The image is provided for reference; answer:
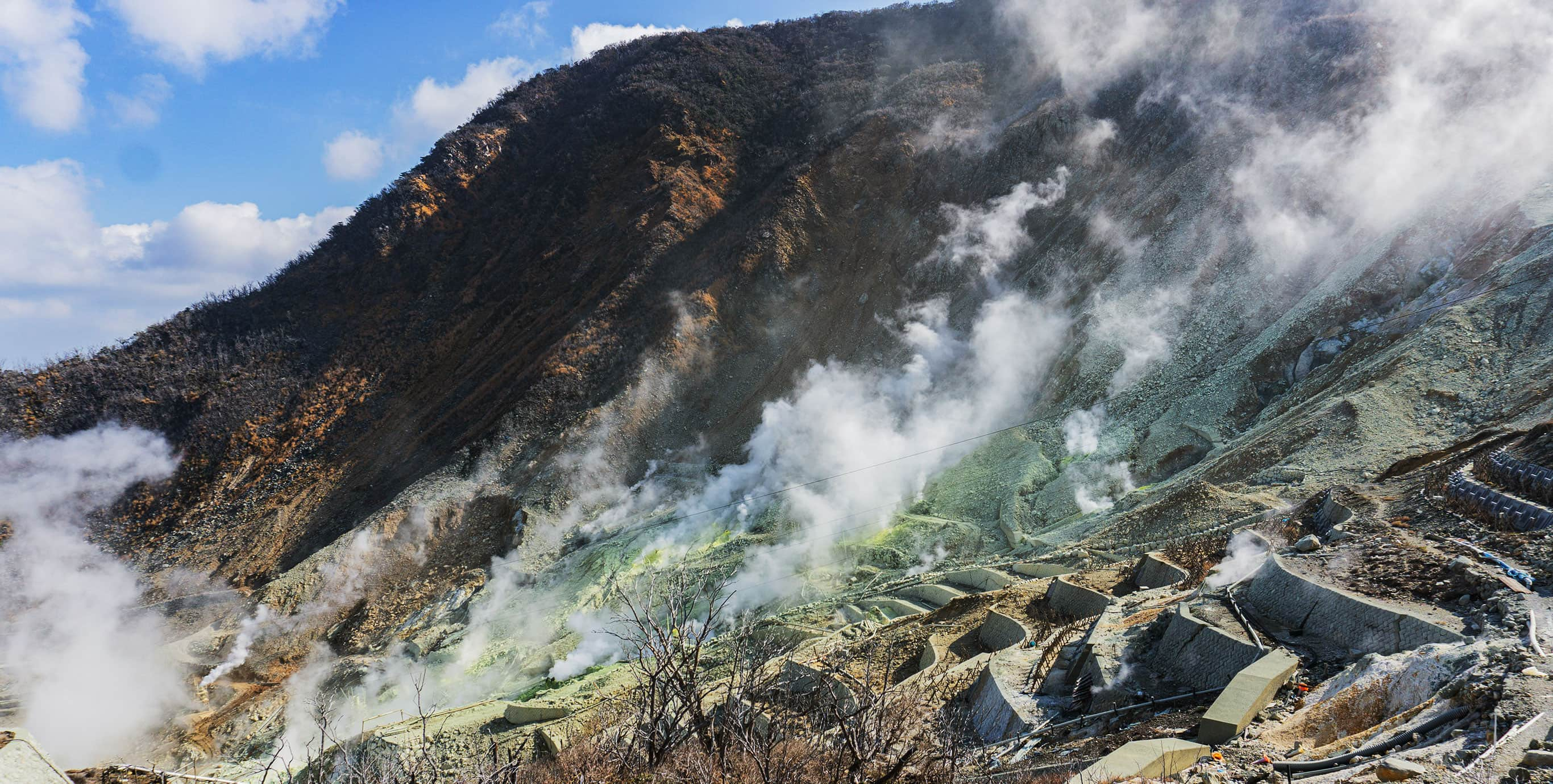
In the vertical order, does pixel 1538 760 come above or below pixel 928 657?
below

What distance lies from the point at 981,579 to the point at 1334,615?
317 inches

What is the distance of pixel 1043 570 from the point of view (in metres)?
16.2

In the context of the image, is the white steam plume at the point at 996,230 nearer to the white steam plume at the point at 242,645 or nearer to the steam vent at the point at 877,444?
the steam vent at the point at 877,444

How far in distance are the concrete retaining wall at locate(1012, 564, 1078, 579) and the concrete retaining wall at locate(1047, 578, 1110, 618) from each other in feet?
5.57

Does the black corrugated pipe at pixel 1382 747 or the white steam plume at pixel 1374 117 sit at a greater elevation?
the white steam plume at pixel 1374 117

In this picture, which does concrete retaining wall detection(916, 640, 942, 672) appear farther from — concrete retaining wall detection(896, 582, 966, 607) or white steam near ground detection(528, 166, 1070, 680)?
white steam near ground detection(528, 166, 1070, 680)

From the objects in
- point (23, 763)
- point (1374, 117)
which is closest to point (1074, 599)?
point (23, 763)

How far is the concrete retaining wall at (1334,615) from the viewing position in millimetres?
8195

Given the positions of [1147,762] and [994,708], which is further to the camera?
[994,708]

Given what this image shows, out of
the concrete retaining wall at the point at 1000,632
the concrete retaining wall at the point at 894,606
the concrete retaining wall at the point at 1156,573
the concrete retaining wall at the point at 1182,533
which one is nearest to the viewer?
the concrete retaining wall at the point at 1000,632

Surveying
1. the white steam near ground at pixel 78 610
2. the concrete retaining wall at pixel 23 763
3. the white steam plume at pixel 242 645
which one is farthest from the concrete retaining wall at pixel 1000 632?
the white steam plume at pixel 242 645

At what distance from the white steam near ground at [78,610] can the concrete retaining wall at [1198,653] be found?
21780 millimetres

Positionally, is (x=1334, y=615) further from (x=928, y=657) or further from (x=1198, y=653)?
(x=928, y=657)

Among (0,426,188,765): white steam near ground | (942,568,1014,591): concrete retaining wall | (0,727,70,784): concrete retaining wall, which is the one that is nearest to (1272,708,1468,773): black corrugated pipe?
(942,568,1014,591): concrete retaining wall
